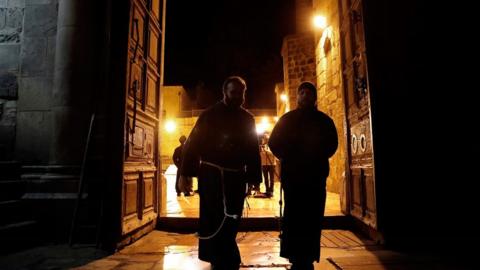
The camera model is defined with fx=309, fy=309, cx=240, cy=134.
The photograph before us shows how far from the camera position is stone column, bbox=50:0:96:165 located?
4301 mm

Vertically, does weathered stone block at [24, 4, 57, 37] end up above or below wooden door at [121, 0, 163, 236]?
above

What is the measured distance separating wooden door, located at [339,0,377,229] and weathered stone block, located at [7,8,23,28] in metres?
5.24

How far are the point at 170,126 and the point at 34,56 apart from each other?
2099 centimetres

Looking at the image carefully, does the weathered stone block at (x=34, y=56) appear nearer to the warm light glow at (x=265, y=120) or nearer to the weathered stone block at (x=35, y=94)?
the weathered stone block at (x=35, y=94)

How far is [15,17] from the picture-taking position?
493 cm

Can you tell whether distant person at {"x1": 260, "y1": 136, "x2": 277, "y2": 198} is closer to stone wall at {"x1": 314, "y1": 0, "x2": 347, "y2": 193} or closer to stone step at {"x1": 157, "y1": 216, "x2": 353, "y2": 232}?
stone wall at {"x1": 314, "y1": 0, "x2": 347, "y2": 193}

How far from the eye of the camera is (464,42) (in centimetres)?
414

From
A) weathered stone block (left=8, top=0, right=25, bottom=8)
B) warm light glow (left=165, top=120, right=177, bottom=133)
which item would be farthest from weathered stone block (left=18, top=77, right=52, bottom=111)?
warm light glow (left=165, top=120, right=177, bottom=133)

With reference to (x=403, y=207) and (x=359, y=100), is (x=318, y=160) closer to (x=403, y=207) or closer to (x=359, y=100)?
(x=403, y=207)

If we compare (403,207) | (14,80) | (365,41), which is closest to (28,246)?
(14,80)

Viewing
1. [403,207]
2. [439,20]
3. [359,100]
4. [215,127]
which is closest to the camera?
[215,127]

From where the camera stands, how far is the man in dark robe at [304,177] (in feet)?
10.1

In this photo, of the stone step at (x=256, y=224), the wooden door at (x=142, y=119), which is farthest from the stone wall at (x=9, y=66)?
the stone step at (x=256, y=224)

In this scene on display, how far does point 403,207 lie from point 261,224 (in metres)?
2.20
